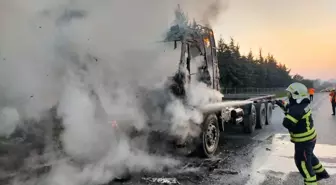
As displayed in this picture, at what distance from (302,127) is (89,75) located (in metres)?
3.23

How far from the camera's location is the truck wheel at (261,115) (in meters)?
11.8

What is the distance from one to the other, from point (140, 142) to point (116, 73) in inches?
58.1

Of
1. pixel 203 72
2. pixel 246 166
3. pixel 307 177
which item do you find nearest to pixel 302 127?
pixel 307 177

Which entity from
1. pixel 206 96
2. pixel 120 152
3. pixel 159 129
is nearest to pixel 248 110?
pixel 206 96

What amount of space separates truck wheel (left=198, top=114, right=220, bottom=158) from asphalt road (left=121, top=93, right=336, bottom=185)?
0.18m

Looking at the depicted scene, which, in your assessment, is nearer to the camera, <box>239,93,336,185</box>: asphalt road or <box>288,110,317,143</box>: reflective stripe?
<box>288,110,317,143</box>: reflective stripe

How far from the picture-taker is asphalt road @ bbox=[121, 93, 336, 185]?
559cm

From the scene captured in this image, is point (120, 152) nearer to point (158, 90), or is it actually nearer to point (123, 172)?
point (123, 172)

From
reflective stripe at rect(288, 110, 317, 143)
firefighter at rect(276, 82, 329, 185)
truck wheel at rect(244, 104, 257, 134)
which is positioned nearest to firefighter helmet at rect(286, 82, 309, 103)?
→ firefighter at rect(276, 82, 329, 185)

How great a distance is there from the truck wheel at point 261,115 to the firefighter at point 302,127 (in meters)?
6.91

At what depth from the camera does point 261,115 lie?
12062 mm

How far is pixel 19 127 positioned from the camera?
19.6 ft

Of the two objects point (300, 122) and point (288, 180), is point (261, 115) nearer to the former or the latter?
point (288, 180)

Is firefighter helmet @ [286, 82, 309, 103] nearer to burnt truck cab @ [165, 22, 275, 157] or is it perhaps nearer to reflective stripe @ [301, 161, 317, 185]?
reflective stripe @ [301, 161, 317, 185]
